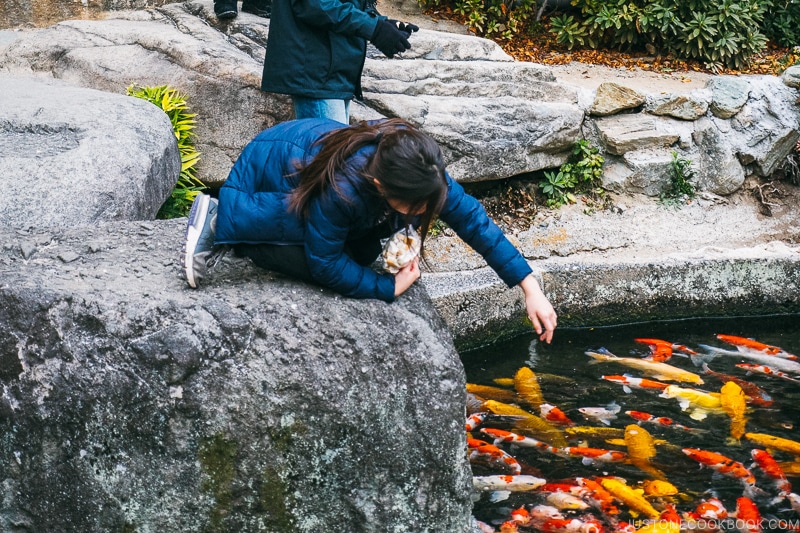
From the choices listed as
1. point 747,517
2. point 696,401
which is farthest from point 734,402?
point 747,517

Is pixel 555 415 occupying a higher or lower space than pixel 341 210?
lower

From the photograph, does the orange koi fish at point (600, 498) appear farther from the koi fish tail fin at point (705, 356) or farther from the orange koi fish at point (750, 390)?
the koi fish tail fin at point (705, 356)

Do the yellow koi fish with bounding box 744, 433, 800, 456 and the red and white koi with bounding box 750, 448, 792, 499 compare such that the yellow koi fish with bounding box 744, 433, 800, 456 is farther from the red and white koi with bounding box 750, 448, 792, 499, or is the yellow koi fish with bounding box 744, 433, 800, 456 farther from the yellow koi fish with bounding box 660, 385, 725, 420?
the yellow koi fish with bounding box 660, 385, 725, 420

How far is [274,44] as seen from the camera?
5.46m

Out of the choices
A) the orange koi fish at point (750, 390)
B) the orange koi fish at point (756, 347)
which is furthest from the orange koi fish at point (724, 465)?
the orange koi fish at point (756, 347)

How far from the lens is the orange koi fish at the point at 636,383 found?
223 inches

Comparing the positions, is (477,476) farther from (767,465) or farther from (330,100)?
(330,100)

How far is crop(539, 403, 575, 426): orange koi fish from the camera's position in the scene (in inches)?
208

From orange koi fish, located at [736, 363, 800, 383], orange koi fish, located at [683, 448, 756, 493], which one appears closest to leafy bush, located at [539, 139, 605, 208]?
orange koi fish, located at [736, 363, 800, 383]

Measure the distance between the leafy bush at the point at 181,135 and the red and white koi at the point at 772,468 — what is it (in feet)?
13.3

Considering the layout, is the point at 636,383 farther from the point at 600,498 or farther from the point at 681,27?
the point at 681,27

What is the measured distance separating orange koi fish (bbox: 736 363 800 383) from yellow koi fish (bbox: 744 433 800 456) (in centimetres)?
84

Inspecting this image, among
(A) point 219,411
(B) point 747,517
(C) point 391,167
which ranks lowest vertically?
(B) point 747,517

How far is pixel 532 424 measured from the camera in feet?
17.2
